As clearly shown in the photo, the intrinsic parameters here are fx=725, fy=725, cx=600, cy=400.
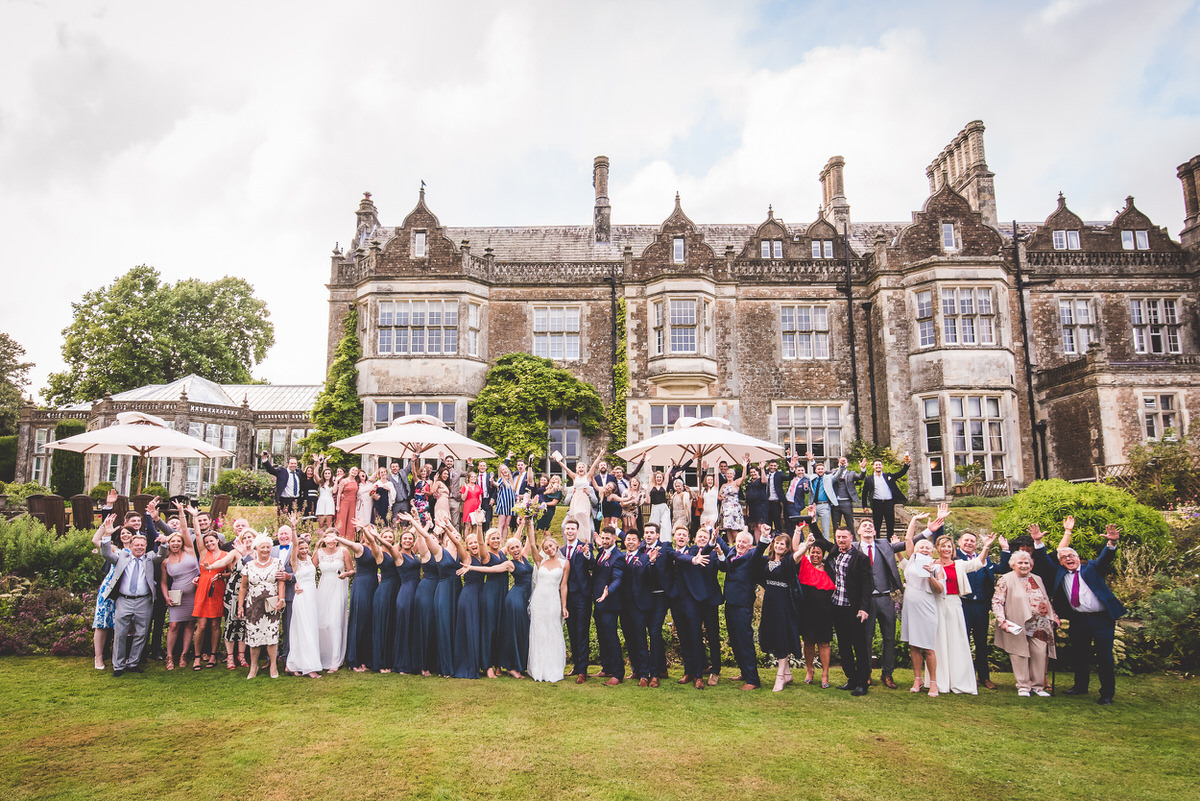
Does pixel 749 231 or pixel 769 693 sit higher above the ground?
pixel 749 231

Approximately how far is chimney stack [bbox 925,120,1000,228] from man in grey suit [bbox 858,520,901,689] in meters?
19.1

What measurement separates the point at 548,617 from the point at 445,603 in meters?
1.31

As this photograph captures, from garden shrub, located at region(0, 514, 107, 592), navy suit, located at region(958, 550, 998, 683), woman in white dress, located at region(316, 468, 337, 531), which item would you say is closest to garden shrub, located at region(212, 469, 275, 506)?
woman in white dress, located at region(316, 468, 337, 531)

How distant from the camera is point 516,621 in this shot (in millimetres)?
9102

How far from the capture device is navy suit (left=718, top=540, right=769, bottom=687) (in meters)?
8.57

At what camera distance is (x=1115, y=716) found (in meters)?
7.39

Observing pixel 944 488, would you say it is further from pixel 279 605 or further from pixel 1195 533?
pixel 279 605

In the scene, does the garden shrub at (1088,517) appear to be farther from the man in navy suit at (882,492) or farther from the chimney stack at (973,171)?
the chimney stack at (973,171)

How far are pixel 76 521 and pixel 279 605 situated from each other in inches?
356

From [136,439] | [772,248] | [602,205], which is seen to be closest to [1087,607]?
[136,439]

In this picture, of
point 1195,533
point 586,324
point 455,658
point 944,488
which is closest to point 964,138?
point 944,488

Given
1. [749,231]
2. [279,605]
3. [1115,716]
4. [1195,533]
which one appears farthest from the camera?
[749,231]

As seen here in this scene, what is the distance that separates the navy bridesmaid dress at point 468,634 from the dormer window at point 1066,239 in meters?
24.2

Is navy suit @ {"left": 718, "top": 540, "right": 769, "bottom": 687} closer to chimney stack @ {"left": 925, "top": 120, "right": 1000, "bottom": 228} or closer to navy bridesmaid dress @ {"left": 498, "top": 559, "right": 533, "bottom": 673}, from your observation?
navy bridesmaid dress @ {"left": 498, "top": 559, "right": 533, "bottom": 673}
